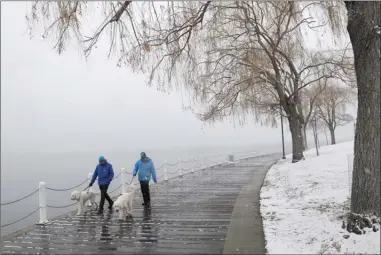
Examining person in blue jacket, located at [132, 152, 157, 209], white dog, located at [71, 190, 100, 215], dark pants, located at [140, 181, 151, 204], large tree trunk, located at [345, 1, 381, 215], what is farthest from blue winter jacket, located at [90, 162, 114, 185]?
large tree trunk, located at [345, 1, 381, 215]

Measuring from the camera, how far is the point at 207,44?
607 inches

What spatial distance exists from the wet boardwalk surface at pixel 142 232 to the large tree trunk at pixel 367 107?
191 cm

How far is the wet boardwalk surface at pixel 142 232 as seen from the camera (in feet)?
22.0

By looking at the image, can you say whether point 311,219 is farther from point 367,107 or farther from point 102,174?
point 102,174

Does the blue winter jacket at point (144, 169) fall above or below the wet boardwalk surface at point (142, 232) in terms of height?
above

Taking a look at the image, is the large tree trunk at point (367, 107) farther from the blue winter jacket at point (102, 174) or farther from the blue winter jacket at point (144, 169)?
the blue winter jacket at point (102, 174)

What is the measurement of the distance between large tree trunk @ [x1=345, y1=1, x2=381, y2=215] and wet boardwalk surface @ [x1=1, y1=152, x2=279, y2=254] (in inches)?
75.4

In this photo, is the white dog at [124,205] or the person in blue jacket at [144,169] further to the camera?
the person in blue jacket at [144,169]

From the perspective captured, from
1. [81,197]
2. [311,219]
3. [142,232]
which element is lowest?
[142,232]

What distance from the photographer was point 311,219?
285 inches

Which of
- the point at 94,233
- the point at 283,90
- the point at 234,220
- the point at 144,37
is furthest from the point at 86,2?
the point at 283,90

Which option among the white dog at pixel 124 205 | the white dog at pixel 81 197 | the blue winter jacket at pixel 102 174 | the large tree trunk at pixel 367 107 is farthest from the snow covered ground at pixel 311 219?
the white dog at pixel 81 197

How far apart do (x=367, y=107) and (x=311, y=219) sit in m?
2.53

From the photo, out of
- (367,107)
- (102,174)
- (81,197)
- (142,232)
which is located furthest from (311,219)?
(81,197)
